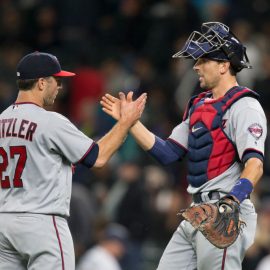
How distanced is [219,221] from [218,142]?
0.65m

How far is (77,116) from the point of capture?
14.4 meters

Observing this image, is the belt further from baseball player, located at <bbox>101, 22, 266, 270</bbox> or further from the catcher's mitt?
the catcher's mitt

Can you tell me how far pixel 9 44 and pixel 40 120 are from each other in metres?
8.17

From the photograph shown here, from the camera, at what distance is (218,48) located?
7.27m

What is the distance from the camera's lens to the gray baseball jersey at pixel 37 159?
23.6 ft

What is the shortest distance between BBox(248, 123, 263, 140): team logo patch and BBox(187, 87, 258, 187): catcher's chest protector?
235 millimetres

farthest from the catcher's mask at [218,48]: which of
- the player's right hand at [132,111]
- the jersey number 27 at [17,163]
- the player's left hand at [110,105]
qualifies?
the jersey number 27 at [17,163]

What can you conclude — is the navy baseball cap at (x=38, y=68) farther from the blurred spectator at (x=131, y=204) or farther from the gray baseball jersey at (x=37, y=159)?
the blurred spectator at (x=131, y=204)

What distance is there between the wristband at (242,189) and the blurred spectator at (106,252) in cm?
Result: 434

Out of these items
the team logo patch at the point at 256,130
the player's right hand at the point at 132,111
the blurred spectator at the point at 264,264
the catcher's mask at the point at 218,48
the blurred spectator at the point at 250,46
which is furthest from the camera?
the blurred spectator at the point at 250,46

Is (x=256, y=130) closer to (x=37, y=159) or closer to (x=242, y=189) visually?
(x=242, y=189)

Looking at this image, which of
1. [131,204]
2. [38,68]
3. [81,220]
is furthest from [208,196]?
[131,204]

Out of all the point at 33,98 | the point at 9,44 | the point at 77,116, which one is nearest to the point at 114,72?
the point at 77,116

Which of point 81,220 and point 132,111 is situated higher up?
point 132,111
